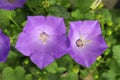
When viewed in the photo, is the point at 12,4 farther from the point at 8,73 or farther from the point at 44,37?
the point at 8,73

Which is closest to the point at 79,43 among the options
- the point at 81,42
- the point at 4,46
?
the point at 81,42

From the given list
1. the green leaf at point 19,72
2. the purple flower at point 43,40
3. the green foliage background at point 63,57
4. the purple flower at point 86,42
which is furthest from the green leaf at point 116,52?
the green leaf at point 19,72

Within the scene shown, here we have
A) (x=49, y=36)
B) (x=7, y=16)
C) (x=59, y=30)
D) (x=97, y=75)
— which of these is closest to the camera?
(x=59, y=30)

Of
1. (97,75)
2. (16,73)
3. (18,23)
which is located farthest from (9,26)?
(97,75)

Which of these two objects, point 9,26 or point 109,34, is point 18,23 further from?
point 109,34

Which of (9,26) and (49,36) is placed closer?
(49,36)
